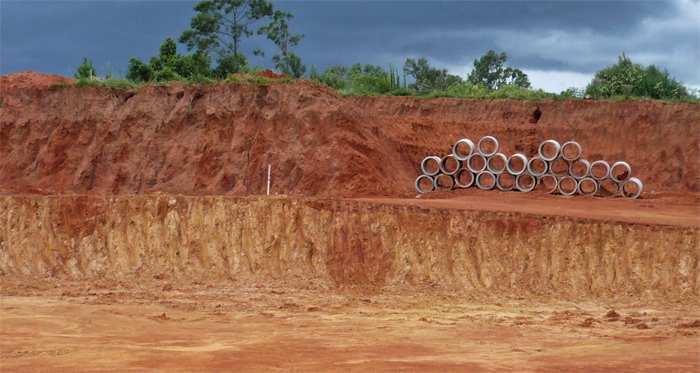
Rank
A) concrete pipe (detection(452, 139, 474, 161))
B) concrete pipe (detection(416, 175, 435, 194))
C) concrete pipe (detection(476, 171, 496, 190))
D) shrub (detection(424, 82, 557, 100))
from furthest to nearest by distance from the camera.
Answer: shrub (detection(424, 82, 557, 100)), concrete pipe (detection(416, 175, 435, 194)), concrete pipe (detection(476, 171, 496, 190)), concrete pipe (detection(452, 139, 474, 161))

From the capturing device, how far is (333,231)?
29719 millimetres

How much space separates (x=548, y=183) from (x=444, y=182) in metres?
4.36

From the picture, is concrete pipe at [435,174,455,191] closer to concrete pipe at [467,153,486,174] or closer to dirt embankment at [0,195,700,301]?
concrete pipe at [467,153,486,174]

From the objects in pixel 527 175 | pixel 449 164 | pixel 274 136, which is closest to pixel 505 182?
pixel 527 175

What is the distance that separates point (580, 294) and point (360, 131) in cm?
1519

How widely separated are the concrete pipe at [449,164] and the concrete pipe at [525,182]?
2.26 meters

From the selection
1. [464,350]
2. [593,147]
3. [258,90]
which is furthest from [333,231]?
[593,147]

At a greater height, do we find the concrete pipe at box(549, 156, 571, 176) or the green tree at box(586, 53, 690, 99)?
the green tree at box(586, 53, 690, 99)

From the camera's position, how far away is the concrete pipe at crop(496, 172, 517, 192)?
127 feet

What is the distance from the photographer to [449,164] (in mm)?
Answer: 40938

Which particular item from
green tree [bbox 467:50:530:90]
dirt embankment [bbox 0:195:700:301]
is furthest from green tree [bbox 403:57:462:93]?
dirt embankment [bbox 0:195:700:301]

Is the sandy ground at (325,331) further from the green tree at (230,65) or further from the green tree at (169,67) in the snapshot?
the green tree at (230,65)

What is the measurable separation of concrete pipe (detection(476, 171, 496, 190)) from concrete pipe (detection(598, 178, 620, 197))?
4.00m

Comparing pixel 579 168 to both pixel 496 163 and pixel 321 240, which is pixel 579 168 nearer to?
pixel 496 163
